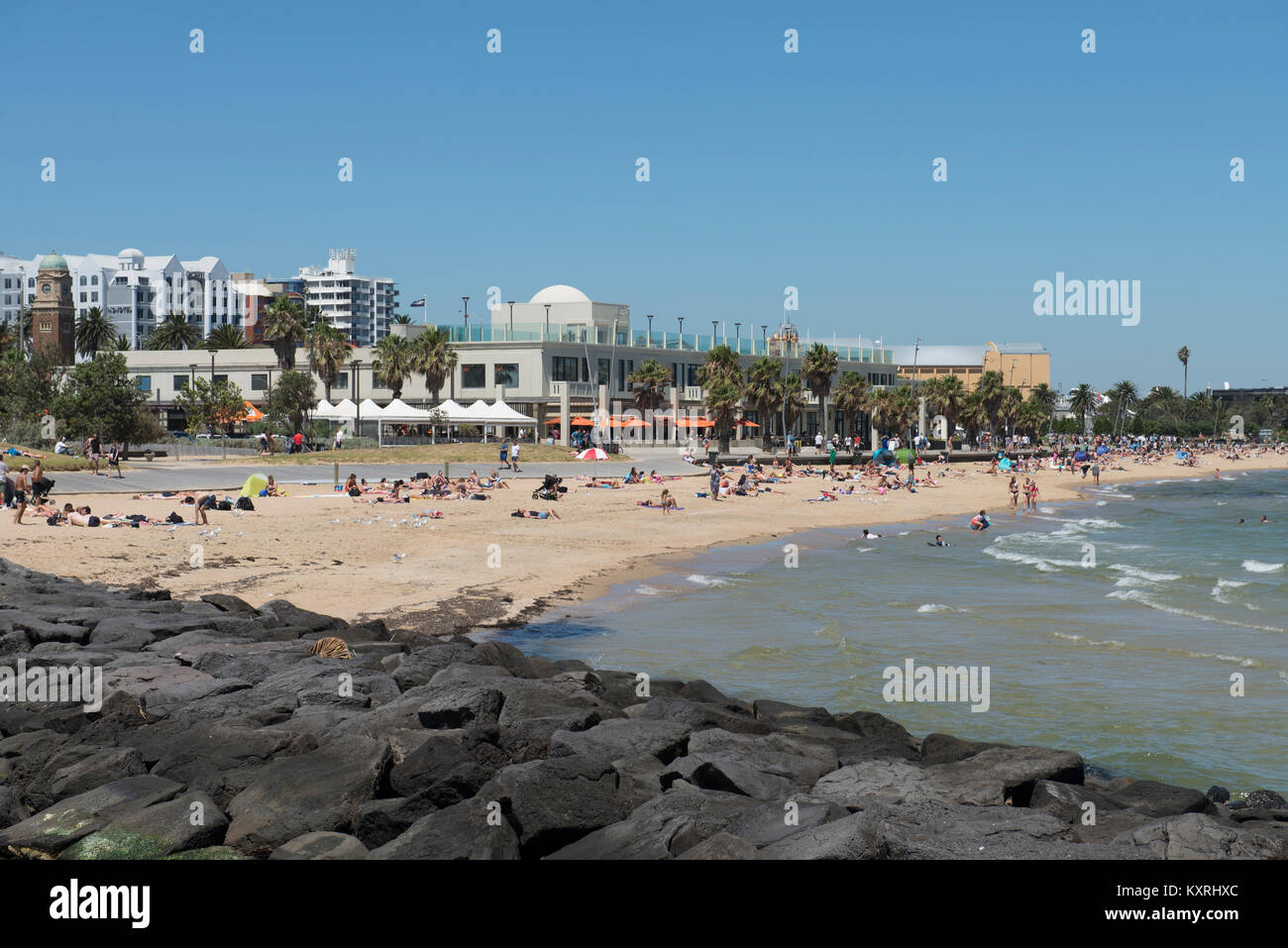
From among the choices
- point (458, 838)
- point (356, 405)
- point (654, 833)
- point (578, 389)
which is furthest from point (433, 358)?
point (654, 833)

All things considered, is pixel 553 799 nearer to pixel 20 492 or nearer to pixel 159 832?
pixel 159 832

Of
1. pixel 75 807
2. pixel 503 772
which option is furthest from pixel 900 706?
pixel 75 807

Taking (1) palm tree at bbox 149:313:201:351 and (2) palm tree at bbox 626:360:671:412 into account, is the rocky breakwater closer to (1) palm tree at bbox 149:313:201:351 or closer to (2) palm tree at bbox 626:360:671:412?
(2) palm tree at bbox 626:360:671:412

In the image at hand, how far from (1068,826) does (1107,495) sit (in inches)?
2524

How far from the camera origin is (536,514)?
37.3 m

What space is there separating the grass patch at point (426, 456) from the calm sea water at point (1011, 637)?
29157 mm

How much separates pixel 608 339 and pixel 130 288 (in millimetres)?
124870

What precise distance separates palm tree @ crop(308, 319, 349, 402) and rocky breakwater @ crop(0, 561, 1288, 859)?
65.6 m

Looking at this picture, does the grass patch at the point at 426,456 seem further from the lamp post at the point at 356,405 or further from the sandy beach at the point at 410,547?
the sandy beach at the point at 410,547

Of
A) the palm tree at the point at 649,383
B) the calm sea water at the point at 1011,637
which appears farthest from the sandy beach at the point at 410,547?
the palm tree at the point at 649,383

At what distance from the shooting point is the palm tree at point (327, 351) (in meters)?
77.8

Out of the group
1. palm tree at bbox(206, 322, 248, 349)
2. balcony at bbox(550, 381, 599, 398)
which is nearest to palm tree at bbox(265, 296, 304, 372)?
balcony at bbox(550, 381, 599, 398)
